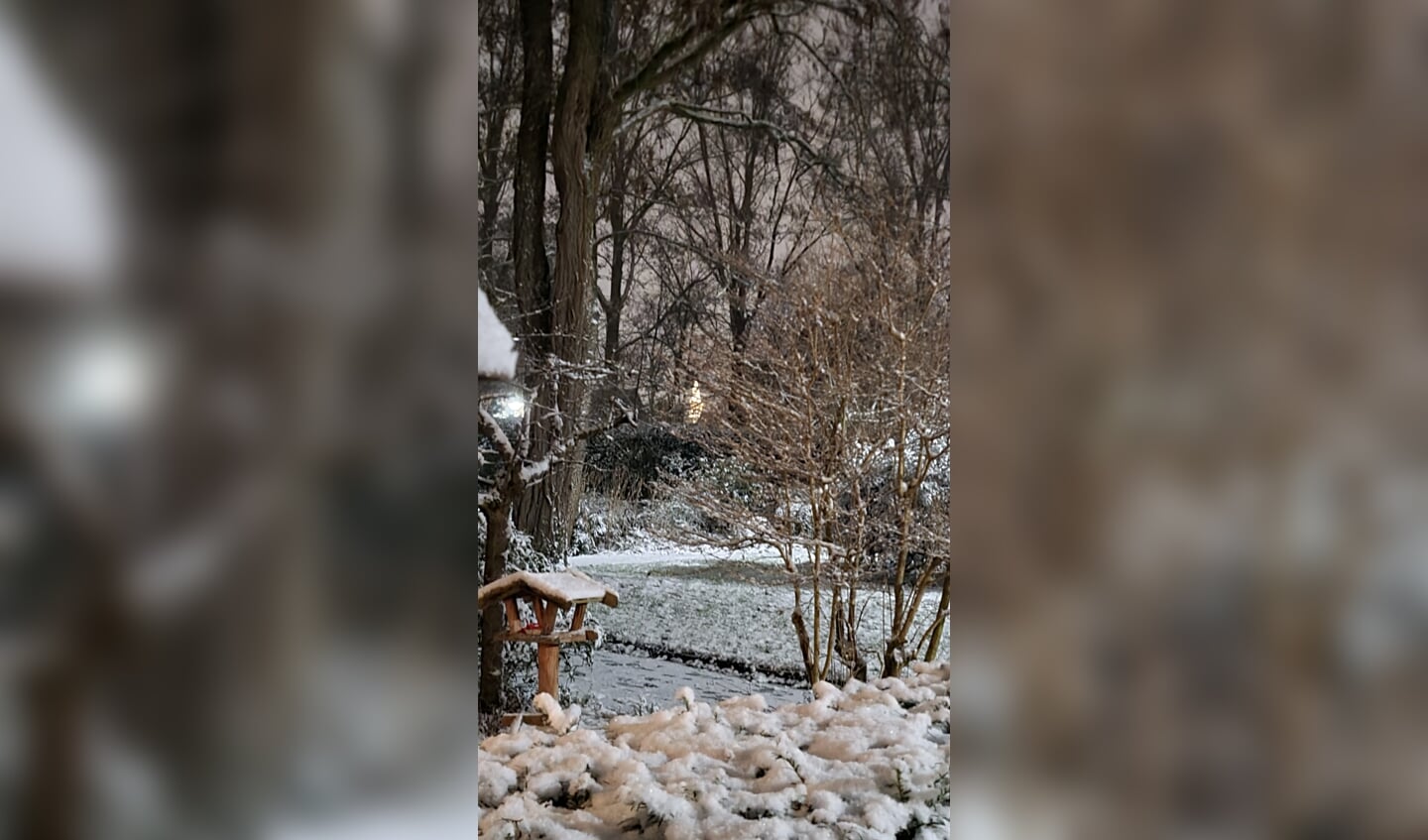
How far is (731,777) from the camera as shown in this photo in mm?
1669

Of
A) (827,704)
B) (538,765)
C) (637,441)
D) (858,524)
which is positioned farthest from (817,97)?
(538,765)

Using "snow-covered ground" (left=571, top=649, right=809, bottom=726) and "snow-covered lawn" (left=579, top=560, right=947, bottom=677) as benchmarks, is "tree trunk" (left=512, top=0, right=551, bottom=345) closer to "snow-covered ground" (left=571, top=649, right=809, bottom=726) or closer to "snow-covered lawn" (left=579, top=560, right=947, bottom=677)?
"snow-covered lawn" (left=579, top=560, right=947, bottom=677)

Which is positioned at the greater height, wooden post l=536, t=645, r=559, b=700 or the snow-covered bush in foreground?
the snow-covered bush in foreground

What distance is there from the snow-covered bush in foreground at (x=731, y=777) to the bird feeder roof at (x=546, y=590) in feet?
2.05

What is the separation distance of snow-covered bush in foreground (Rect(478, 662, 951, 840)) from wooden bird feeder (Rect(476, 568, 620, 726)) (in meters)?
0.64

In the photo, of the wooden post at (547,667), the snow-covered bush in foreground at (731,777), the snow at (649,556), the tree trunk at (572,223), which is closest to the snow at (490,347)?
the snow-covered bush in foreground at (731,777)

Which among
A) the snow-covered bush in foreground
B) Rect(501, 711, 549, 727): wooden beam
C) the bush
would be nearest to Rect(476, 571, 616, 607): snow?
Rect(501, 711, 549, 727): wooden beam

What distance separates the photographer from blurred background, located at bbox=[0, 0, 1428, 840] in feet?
1.42

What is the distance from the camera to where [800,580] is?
3.50 m
